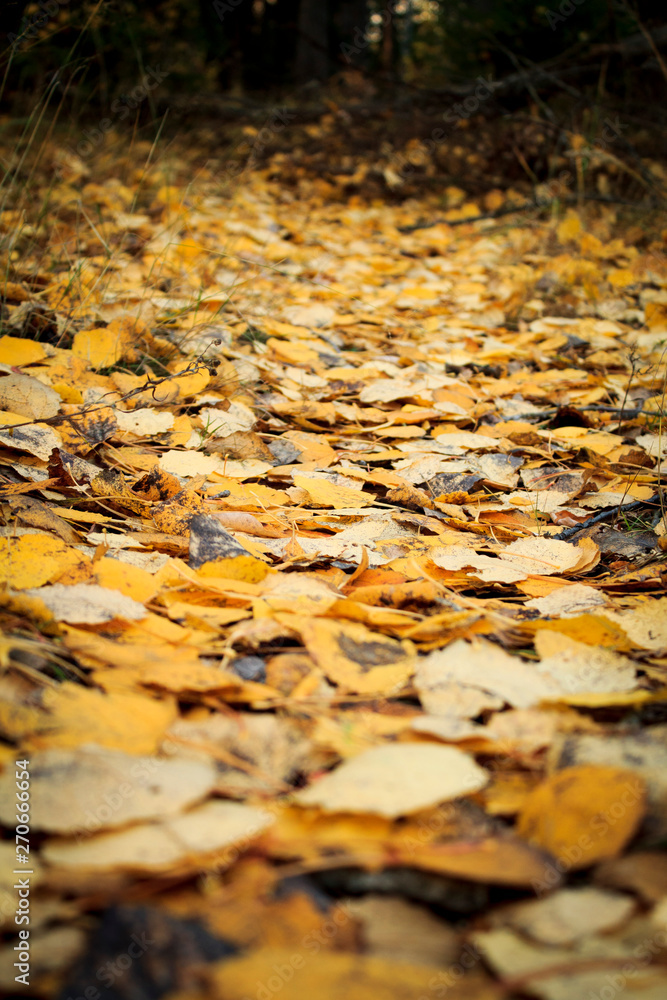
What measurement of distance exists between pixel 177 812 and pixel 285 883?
0.09m

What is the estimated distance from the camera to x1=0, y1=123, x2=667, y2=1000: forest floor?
42 cm

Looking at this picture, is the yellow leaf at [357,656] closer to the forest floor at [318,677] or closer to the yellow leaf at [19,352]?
the forest floor at [318,677]

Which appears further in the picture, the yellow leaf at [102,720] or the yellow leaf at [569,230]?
the yellow leaf at [569,230]

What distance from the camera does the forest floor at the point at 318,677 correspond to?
42 cm

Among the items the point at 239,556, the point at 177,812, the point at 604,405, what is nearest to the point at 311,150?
the point at 604,405

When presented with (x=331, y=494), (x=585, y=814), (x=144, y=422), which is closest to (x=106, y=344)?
(x=144, y=422)

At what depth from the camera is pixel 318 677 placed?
0.66 metres

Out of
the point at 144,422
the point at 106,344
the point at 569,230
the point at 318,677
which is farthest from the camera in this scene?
the point at 569,230

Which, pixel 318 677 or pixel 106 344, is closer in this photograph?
pixel 318 677

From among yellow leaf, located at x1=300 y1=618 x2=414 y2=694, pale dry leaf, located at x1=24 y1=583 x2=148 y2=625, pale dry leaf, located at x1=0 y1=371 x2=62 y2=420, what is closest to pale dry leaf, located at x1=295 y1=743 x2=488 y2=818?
yellow leaf, located at x1=300 y1=618 x2=414 y2=694

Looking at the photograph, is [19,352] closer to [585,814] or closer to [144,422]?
[144,422]

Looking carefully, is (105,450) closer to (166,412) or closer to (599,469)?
(166,412)
